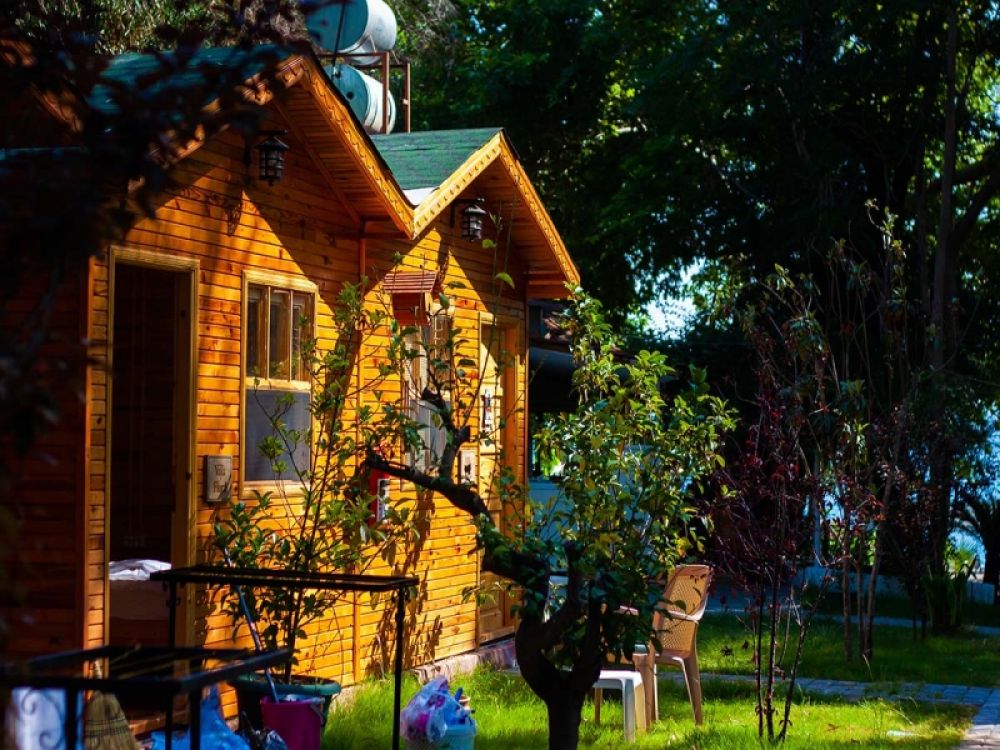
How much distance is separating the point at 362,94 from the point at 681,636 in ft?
21.0

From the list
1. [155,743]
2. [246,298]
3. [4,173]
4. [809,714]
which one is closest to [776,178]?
[809,714]

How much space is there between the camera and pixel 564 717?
7.51 meters

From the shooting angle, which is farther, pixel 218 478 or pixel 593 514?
pixel 218 478

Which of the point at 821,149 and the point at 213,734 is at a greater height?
the point at 821,149

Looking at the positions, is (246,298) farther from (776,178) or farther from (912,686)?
(776,178)

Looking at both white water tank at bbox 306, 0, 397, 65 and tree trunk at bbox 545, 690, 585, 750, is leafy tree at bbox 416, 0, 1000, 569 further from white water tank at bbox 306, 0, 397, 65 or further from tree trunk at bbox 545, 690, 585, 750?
tree trunk at bbox 545, 690, 585, 750

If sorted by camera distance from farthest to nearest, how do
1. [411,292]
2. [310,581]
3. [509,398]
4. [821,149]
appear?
[821,149]
[509,398]
[411,292]
[310,581]

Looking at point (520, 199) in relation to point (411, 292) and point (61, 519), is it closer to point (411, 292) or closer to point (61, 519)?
point (411, 292)

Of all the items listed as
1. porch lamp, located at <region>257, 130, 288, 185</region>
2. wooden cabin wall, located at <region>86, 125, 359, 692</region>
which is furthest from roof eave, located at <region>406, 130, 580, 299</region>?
porch lamp, located at <region>257, 130, 288, 185</region>

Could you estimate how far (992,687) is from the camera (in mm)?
11875

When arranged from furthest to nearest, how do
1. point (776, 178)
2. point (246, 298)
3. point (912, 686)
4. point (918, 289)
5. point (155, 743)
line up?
point (776, 178), point (918, 289), point (912, 686), point (246, 298), point (155, 743)

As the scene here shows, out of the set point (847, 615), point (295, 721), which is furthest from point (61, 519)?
point (847, 615)

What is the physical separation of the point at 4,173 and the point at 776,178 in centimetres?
1918

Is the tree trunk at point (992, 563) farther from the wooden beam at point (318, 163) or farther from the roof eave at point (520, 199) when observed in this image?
the wooden beam at point (318, 163)
